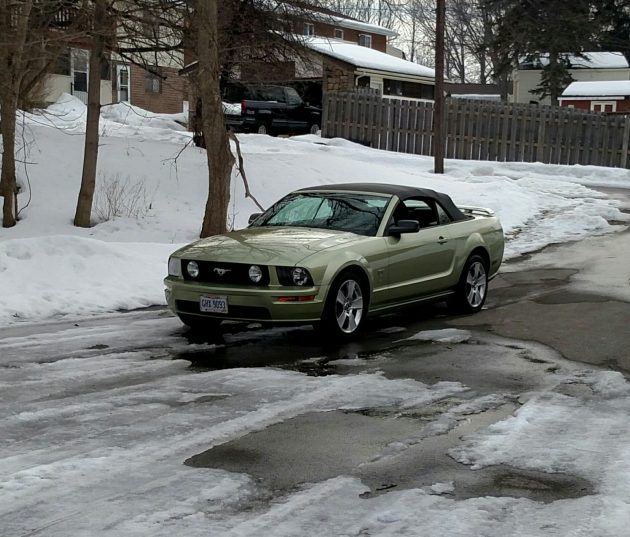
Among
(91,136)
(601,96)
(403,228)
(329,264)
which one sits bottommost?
(329,264)

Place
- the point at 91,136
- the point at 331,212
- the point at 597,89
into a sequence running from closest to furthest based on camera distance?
1. the point at 331,212
2. the point at 91,136
3. the point at 597,89

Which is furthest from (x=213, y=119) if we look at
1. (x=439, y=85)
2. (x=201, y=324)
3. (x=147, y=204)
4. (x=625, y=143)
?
(x=625, y=143)

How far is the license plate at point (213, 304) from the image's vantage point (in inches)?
342

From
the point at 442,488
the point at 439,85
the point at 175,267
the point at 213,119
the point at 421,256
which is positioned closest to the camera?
the point at 442,488

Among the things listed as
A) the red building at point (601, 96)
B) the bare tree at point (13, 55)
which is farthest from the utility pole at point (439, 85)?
the red building at point (601, 96)

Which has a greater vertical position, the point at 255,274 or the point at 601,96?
the point at 601,96

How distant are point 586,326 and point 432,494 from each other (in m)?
5.55

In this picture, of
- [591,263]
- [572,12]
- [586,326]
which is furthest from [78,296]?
[572,12]

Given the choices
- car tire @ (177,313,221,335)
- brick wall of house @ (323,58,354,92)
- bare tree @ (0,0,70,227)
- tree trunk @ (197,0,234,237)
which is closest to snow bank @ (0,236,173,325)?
car tire @ (177,313,221,335)

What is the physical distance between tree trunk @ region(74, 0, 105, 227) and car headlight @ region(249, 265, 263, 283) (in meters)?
8.60

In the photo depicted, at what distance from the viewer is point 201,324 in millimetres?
9594

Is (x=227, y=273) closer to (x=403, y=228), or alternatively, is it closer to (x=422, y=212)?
(x=403, y=228)

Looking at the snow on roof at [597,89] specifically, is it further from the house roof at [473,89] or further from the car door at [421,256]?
the car door at [421,256]

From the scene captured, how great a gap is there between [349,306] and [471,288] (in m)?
2.33
